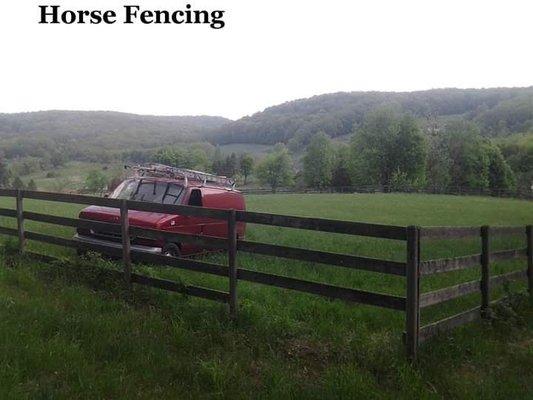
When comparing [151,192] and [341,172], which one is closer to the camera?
[151,192]

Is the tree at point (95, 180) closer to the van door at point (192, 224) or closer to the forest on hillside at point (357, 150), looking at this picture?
the forest on hillside at point (357, 150)

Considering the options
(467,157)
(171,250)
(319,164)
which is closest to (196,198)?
(171,250)

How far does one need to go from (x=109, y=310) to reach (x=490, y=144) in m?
93.5

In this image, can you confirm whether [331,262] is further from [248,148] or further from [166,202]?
[248,148]

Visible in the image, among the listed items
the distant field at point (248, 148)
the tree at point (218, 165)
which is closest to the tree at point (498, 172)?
the tree at point (218, 165)

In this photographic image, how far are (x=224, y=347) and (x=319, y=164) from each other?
95.8 meters

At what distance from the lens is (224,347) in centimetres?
510

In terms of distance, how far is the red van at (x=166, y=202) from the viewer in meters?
9.63

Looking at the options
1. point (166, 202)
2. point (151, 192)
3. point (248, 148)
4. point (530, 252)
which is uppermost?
point (248, 148)

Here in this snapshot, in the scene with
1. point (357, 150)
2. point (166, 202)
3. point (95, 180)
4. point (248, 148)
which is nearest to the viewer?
point (166, 202)

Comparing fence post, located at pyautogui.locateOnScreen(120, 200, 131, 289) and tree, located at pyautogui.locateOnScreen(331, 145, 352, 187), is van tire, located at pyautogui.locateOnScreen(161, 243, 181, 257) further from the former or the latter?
tree, located at pyautogui.locateOnScreen(331, 145, 352, 187)

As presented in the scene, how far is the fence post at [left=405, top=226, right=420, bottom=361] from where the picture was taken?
502cm

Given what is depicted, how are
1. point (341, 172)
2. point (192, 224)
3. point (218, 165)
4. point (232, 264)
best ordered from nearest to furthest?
point (232, 264), point (192, 224), point (341, 172), point (218, 165)

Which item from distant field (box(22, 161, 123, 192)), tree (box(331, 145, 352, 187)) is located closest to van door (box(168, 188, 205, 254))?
tree (box(331, 145, 352, 187))
